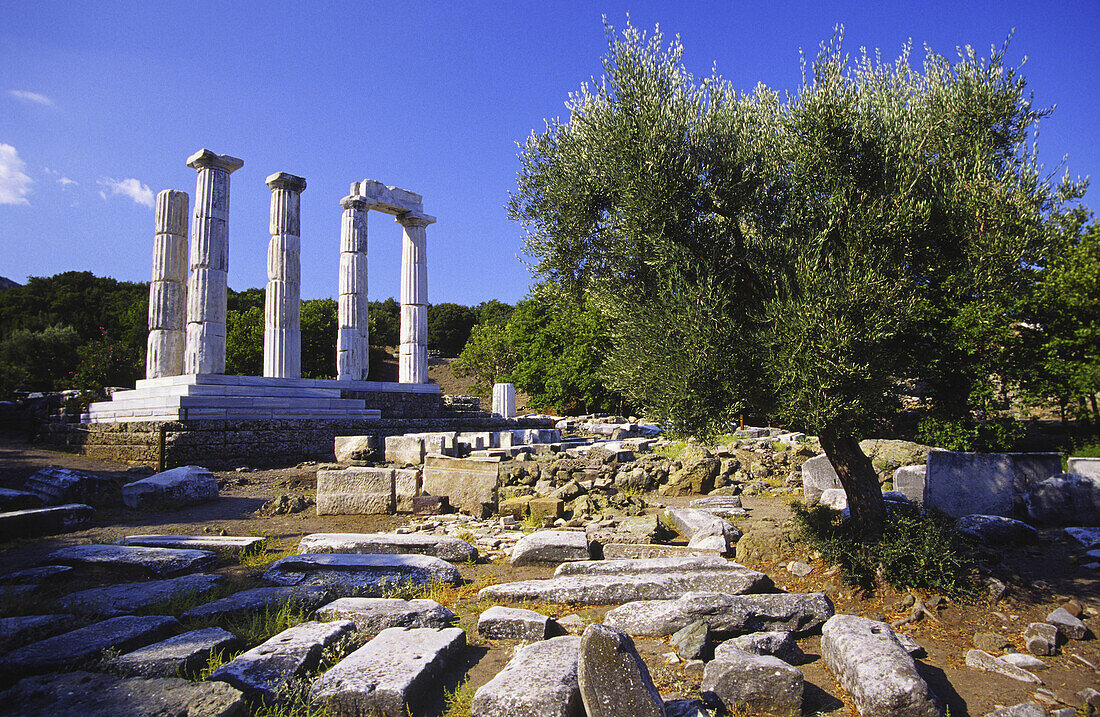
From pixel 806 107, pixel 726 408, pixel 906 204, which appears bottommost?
pixel 726 408

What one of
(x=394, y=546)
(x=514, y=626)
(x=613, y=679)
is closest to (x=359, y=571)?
(x=394, y=546)

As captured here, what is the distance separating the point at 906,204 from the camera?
6.35 m

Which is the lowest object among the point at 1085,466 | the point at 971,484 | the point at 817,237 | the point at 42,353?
the point at 971,484

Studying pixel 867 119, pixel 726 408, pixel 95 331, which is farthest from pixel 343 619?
pixel 95 331

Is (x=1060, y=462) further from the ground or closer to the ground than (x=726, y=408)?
closer to the ground

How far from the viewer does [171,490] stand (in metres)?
12.1

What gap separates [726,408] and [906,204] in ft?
9.57

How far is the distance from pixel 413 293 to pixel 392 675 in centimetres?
2381

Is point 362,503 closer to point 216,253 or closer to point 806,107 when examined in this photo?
point 806,107

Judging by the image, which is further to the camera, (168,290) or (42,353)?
(42,353)

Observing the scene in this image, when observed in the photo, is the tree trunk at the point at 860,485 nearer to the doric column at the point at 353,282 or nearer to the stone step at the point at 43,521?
the stone step at the point at 43,521

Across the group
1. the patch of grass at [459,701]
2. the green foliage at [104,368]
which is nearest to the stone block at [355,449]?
the green foliage at [104,368]

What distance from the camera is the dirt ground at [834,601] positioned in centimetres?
470

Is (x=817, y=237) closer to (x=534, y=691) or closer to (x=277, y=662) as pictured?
(x=534, y=691)
